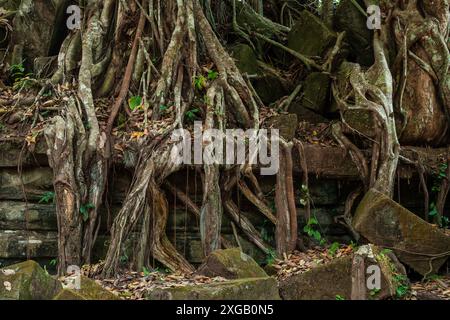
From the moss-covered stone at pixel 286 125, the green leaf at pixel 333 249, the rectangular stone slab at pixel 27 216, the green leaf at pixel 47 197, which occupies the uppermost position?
the moss-covered stone at pixel 286 125

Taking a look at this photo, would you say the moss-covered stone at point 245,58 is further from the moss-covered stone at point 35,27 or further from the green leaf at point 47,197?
the green leaf at point 47,197

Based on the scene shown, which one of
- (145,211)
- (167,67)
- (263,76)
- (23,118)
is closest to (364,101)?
(263,76)

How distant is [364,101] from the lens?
5676mm

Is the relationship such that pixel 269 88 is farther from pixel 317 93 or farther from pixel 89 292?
pixel 89 292

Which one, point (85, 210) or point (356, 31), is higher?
point (356, 31)

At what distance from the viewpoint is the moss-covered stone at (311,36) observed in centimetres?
686

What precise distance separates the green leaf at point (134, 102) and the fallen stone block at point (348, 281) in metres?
2.59

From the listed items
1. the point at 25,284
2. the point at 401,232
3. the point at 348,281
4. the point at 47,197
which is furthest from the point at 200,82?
the point at 25,284

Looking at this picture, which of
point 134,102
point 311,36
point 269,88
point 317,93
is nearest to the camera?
point 134,102

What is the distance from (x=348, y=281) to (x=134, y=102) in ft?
9.83

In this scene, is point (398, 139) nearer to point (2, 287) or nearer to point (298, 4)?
point (298, 4)

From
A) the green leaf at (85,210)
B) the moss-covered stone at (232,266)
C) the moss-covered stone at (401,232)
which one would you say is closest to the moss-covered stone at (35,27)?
the green leaf at (85,210)

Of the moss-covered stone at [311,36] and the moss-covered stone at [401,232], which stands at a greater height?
the moss-covered stone at [311,36]

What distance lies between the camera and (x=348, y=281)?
4113 mm
